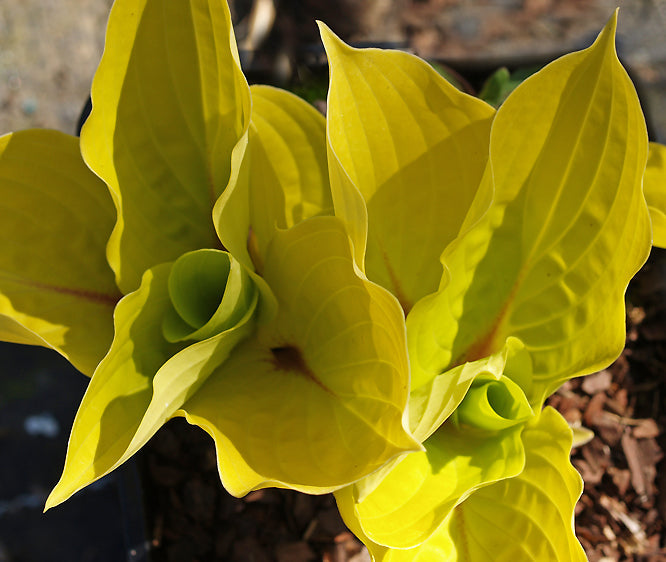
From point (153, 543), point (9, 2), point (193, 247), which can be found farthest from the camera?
point (9, 2)

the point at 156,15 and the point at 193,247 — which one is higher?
the point at 156,15

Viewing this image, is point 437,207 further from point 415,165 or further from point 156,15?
point 156,15

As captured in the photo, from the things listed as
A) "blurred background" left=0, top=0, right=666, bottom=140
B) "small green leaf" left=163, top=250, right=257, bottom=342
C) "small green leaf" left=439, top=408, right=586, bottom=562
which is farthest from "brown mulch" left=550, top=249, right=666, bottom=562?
"blurred background" left=0, top=0, right=666, bottom=140

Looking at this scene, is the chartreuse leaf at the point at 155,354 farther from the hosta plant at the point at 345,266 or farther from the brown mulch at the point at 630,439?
the brown mulch at the point at 630,439

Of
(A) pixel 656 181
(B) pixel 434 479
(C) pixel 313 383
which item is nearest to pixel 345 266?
(C) pixel 313 383

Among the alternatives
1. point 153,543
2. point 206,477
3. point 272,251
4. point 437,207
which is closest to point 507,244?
point 437,207

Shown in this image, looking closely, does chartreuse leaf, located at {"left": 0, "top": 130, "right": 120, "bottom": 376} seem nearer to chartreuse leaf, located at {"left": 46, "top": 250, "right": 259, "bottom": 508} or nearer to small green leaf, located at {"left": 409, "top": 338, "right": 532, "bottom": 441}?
chartreuse leaf, located at {"left": 46, "top": 250, "right": 259, "bottom": 508}

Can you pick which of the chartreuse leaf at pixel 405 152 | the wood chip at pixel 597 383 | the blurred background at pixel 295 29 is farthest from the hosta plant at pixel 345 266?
the blurred background at pixel 295 29
